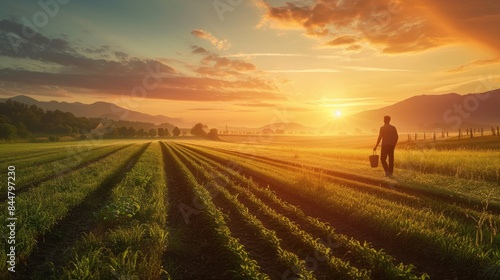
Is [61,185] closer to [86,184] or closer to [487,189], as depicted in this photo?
[86,184]

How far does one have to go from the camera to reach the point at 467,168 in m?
21.3

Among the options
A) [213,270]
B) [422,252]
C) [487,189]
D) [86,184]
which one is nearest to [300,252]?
[213,270]

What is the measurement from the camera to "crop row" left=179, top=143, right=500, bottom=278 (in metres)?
7.95

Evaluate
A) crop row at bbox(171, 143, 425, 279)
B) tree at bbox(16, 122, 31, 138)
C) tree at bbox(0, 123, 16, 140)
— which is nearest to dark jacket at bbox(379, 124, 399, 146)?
crop row at bbox(171, 143, 425, 279)

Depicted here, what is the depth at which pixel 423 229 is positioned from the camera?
966cm

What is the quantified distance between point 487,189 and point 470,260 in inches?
406

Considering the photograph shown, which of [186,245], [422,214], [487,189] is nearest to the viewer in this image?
[186,245]

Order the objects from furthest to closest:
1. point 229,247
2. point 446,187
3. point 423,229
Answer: point 446,187 < point 423,229 < point 229,247

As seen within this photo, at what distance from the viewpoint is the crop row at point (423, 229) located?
7.95 metres

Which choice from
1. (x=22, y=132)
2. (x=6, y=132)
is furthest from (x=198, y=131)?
(x=6, y=132)

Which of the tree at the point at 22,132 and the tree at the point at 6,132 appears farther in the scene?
the tree at the point at 22,132

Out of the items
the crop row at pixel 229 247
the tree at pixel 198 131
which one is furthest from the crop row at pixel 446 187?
the tree at pixel 198 131

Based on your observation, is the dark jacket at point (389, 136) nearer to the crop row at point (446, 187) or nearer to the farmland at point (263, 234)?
the crop row at point (446, 187)

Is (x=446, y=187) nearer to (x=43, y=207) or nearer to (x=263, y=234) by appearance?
(x=263, y=234)
